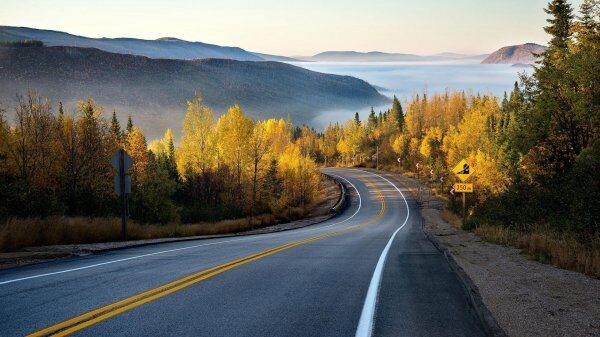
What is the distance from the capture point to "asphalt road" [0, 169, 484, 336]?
16.4 feet

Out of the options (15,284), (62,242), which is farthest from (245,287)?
(62,242)

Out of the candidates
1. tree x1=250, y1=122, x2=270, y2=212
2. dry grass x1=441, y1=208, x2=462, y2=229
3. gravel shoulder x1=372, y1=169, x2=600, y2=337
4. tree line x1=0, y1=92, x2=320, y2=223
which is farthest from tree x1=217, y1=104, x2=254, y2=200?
gravel shoulder x1=372, y1=169, x2=600, y2=337

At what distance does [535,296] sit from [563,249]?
15.1 feet

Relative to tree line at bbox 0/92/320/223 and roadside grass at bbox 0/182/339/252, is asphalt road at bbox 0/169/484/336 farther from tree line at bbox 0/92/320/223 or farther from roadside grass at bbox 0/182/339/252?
tree line at bbox 0/92/320/223

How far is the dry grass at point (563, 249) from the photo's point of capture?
884cm

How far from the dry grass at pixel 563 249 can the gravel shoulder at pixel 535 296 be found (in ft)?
0.85

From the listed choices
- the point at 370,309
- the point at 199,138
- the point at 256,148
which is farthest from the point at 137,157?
the point at 370,309

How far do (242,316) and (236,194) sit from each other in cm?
5017

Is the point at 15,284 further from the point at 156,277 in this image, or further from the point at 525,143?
the point at 525,143

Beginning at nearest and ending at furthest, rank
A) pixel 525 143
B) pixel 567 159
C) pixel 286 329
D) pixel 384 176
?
1. pixel 286 329
2. pixel 567 159
3. pixel 525 143
4. pixel 384 176

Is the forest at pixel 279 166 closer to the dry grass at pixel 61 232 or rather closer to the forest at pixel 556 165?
the forest at pixel 556 165

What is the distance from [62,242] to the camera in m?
14.4

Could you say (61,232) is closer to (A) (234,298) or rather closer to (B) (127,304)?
(B) (127,304)

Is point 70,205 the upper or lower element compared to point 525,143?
lower
